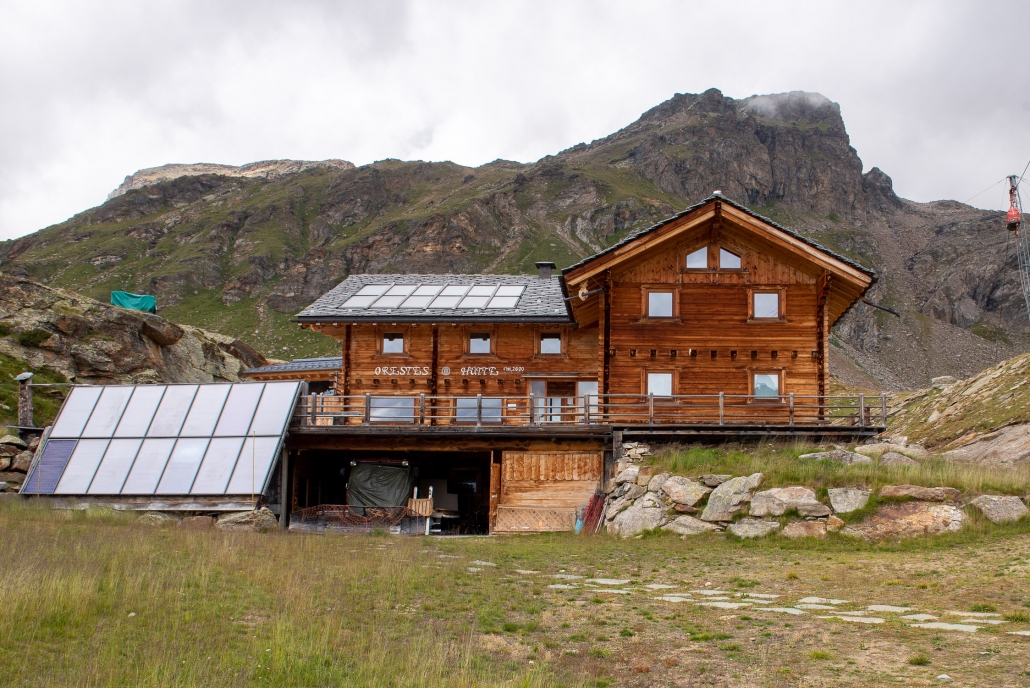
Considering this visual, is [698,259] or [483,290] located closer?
[698,259]

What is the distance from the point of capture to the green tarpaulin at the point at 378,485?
29281 millimetres

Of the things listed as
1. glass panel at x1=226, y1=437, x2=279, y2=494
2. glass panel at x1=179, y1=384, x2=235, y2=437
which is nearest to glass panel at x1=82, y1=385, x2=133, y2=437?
glass panel at x1=179, y1=384, x2=235, y2=437

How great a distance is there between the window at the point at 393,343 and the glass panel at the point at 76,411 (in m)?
10.2

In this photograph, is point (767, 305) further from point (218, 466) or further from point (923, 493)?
point (218, 466)

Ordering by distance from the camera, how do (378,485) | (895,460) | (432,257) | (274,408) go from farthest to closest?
1. (432,257)
2. (378,485)
3. (274,408)
4. (895,460)

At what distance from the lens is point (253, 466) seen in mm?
24438

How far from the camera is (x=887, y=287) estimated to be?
18138 cm

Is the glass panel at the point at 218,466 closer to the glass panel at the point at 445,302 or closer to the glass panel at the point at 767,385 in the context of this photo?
the glass panel at the point at 445,302

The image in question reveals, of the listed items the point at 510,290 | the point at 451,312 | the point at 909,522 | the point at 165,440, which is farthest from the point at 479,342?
the point at 909,522

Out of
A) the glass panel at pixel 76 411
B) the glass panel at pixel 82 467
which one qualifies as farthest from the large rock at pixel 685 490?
the glass panel at pixel 76 411

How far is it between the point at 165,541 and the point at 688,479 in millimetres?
12756

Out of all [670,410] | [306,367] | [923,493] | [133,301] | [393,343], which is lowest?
[923,493]

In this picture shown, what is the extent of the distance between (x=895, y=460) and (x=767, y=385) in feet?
22.6

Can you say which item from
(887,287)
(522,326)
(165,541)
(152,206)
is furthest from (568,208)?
(165,541)
